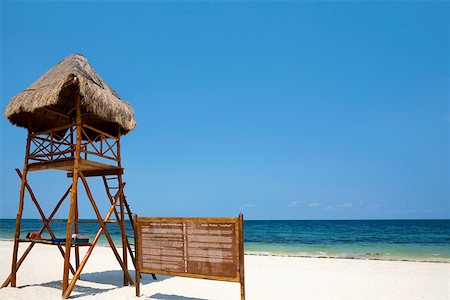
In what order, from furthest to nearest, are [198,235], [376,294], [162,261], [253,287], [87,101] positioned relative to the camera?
[253,287] → [376,294] → [87,101] → [162,261] → [198,235]

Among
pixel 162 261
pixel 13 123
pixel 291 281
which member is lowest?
pixel 291 281

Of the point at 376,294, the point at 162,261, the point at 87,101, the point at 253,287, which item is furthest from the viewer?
the point at 253,287

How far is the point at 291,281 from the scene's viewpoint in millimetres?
11172

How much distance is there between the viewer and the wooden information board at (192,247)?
6.66 metres

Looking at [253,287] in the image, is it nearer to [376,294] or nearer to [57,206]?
[376,294]

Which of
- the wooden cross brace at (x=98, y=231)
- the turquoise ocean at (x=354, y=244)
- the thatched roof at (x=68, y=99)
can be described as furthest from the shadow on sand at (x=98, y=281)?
the turquoise ocean at (x=354, y=244)

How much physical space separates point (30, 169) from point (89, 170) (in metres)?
1.58

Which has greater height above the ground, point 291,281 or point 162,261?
point 162,261

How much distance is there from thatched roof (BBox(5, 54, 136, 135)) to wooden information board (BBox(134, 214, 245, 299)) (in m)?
3.29

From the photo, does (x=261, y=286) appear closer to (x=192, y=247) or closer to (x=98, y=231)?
(x=192, y=247)

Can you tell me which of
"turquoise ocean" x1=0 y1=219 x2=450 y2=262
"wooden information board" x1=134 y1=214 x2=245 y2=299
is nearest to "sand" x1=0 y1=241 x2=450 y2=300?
"wooden information board" x1=134 y1=214 x2=245 y2=299

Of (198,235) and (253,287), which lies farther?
(253,287)

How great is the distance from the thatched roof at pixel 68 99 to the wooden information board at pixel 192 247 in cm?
329

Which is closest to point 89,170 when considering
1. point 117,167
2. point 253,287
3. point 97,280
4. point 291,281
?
point 117,167
